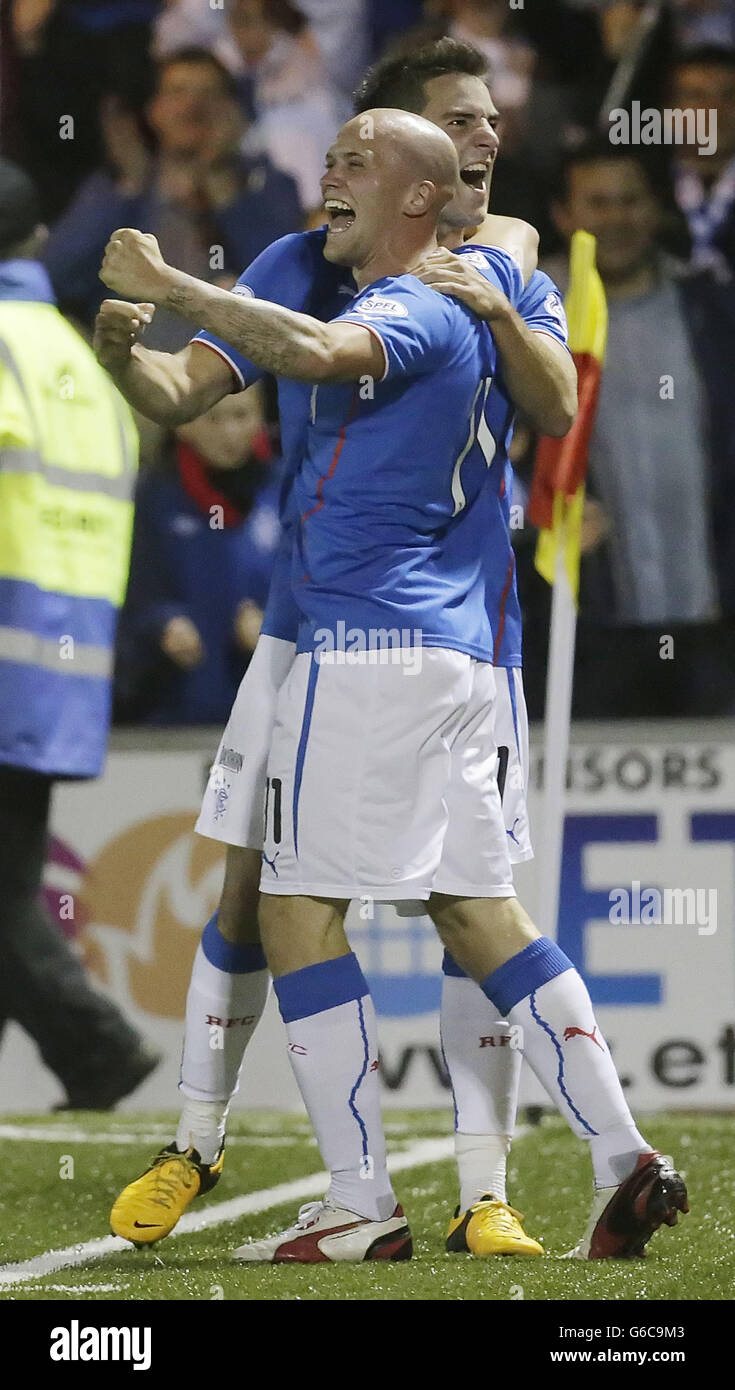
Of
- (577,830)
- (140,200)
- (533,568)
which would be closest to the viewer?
(577,830)

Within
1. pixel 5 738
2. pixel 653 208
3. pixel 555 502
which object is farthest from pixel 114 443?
pixel 653 208

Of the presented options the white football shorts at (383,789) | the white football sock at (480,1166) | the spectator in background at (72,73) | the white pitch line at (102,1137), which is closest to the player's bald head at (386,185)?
the white football shorts at (383,789)

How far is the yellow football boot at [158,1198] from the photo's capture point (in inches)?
129

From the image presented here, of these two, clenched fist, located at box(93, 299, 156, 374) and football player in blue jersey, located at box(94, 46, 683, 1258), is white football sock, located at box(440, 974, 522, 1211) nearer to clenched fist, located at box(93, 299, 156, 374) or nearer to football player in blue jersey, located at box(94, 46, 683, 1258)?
football player in blue jersey, located at box(94, 46, 683, 1258)

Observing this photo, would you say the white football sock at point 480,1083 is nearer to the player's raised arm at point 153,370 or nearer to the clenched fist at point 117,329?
the player's raised arm at point 153,370

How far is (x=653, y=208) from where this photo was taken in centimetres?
637

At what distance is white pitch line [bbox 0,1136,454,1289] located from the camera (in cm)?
315

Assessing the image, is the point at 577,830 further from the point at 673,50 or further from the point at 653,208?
the point at 673,50

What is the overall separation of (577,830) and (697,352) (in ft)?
5.74

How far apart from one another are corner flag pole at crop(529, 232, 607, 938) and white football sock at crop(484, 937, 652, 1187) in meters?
1.98

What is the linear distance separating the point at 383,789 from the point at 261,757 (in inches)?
13.7

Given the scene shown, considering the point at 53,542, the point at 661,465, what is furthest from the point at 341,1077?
the point at 661,465

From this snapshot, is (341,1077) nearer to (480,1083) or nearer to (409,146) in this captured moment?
(480,1083)
